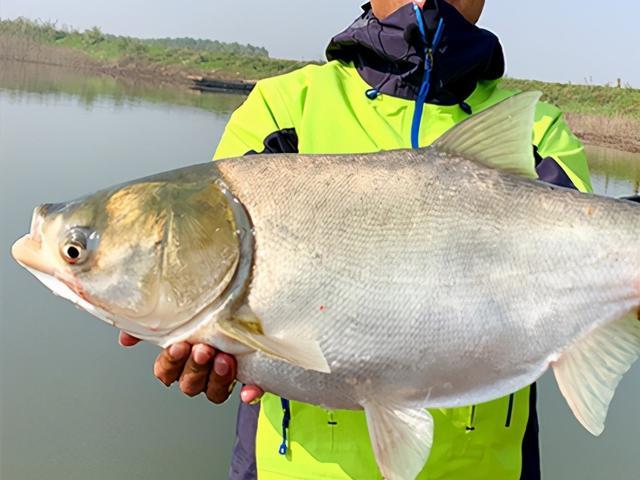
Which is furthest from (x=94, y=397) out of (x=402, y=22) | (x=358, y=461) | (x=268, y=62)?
(x=268, y=62)

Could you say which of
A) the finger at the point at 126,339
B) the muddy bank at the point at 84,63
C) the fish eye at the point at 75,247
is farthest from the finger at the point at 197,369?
the muddy bank at the point at 84,63

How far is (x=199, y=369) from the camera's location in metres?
1.57

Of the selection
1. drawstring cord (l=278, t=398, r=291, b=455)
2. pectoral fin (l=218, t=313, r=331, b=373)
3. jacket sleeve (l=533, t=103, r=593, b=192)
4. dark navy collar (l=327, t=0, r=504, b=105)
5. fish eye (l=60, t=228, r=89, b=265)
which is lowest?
drawstring cord (l=278, t=398, r=291, b=455)

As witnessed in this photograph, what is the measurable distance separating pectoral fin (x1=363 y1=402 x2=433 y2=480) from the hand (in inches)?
11.2

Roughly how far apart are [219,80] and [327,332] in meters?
34.6

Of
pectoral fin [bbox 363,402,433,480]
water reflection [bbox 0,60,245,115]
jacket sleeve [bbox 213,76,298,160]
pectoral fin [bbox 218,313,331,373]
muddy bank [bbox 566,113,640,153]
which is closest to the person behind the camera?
pectoral fin [bbox 218,313,331,373]

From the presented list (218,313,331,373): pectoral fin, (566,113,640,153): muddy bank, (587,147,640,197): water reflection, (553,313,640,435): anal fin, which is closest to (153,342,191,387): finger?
(218,313,331,373): pectoral fin

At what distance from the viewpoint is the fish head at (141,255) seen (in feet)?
4.98

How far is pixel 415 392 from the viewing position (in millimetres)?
1590

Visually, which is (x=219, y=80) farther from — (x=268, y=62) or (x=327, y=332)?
(x=327, y=332)

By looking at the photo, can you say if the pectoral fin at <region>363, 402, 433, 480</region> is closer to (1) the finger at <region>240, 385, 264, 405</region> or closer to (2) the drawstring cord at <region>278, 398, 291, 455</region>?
(1) the finger at <region>240, 385, 264, 405</region>

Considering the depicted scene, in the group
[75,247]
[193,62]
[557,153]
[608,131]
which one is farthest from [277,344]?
[193,62]

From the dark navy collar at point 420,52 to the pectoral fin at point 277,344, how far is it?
104cm

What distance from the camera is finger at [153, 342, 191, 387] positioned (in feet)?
5.04
